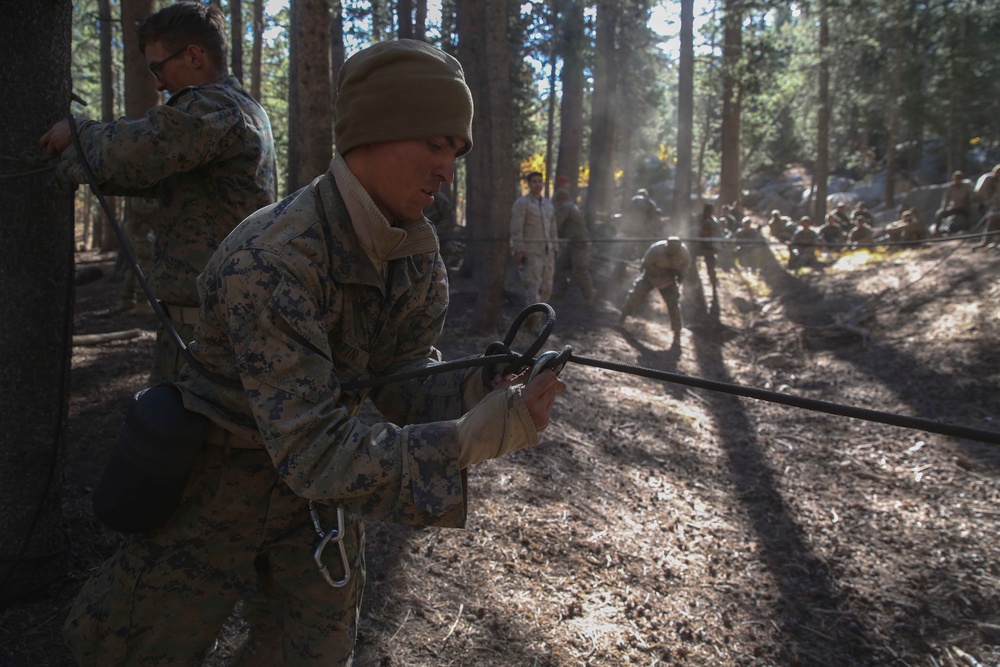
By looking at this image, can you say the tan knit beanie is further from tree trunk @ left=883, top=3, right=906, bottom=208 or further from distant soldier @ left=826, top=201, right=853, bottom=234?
tree trunk @ left=883, top=3, right=906, bottom=208

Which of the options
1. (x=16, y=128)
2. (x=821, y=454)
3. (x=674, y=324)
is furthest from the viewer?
(x=674, y=324)

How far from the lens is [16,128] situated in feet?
9.14

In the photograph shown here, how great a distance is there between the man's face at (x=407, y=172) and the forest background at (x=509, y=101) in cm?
174

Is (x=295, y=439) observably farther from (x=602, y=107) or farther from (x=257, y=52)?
(x=602, y=107)

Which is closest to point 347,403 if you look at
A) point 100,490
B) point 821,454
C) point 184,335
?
point 100,490

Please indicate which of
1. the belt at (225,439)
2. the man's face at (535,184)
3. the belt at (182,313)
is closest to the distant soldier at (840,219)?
the man's face at (535,184)

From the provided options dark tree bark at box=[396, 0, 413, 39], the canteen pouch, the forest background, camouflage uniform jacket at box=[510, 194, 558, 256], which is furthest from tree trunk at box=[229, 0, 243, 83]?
the canteen pouch

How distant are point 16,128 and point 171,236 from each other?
0.69 m

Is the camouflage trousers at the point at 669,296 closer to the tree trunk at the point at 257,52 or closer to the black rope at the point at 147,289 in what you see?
the black rope at the point at 147,289

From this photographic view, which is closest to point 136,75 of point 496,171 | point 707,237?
point 496,171

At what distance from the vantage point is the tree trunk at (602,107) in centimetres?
2095

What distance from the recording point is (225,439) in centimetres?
196

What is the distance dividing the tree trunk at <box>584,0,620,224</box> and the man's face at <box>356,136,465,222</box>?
1867 centimetres

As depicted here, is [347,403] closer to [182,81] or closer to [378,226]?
[378,226]
